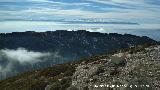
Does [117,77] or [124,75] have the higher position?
[124,75]

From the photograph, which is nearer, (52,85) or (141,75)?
(141,75)

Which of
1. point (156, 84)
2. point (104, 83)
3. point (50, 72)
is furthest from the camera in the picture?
point (50, 72)

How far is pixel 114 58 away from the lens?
51312 mm

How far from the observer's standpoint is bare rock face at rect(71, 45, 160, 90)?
39041 mm

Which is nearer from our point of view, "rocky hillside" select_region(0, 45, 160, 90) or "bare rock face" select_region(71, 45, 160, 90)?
"bare rock face" select_region(71, 45, 160, 90)

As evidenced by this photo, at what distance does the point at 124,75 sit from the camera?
44.2 m

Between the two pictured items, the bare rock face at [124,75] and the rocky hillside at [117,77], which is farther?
the rocky hillside at [117,77]

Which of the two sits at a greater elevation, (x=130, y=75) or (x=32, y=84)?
(x=130, y=75)

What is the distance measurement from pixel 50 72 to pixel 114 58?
15.9 meters

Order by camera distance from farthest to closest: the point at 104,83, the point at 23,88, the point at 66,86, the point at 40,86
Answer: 1. the point at 23,88
2. the point at 40,86
3. the point at 66,86
4. the point at 104,83

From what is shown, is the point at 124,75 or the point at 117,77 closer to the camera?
the point at 117,77

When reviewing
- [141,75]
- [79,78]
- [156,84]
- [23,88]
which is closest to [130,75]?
[141,75]

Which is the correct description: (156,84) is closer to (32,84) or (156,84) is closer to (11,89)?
(32,84)

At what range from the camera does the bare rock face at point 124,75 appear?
39041 mm
